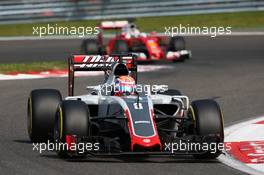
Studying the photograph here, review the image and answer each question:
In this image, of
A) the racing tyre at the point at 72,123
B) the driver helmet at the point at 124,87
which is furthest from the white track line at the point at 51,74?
the racing tyre at the point at 72,123

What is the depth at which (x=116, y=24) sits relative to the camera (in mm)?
26266

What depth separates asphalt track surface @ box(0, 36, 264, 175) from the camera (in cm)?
988

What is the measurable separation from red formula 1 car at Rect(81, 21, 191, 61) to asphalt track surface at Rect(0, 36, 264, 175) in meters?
0.52

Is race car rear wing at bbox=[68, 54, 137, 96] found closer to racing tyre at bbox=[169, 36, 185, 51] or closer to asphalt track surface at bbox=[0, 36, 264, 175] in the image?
asphalt track surface at bbox=[0, 36, 264, 175]

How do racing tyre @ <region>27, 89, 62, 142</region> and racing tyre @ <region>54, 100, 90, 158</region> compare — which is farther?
racing tyre @ <region>27, 89, 62, 142</region>

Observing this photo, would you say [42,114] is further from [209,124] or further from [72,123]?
[209,124]

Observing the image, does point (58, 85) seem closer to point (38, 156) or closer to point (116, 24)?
point (116, 24)

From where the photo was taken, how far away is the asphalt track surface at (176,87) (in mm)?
9883

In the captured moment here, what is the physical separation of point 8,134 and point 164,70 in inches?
421

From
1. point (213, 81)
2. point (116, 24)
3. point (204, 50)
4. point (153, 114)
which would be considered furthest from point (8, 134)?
point (204, 50)

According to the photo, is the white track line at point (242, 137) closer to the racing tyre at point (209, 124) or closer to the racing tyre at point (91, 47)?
the racing tyre at point (209, 124)

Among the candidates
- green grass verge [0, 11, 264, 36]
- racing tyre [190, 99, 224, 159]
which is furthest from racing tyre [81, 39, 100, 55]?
racing tyre [190, 99, 224, 159]

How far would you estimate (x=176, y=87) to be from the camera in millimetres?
A: 19094

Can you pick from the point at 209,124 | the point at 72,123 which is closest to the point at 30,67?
the point at 72,123
